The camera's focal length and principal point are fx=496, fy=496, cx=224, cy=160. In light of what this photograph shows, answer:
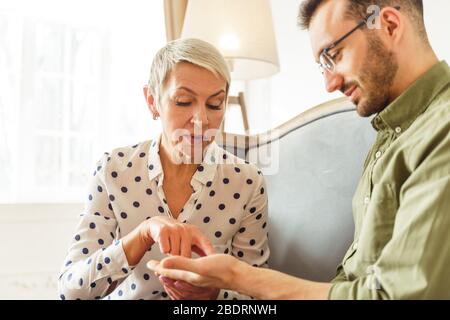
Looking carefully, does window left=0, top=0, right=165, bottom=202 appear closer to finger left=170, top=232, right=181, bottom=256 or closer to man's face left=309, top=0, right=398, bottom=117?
finger left=170, top=232, right=181, bottom=256

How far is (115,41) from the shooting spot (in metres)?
2.60

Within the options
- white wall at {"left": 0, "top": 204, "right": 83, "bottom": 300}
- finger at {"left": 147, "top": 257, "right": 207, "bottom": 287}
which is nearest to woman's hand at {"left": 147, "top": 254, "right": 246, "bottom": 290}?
finger at {"left": 147, "top": 257, "right": 207, "bottom": 287}

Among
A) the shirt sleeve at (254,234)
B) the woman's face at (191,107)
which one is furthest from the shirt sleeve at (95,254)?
the shirt sleeve at (254,234)

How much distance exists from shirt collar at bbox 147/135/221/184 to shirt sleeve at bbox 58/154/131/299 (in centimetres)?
12

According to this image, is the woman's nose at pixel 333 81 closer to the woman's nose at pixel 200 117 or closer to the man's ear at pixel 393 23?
the man's ear at pixel 393 23

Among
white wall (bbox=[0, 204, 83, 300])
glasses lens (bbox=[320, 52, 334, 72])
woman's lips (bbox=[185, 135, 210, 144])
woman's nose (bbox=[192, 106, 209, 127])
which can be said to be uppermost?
glasses lens (bbox=[320, 52, 334, 72])

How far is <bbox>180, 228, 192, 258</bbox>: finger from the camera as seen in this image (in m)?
1.00

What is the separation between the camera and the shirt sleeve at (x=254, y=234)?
130 centimetres

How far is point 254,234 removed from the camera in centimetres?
131

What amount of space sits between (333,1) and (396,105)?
0.25 meters

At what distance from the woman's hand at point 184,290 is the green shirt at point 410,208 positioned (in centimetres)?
30
